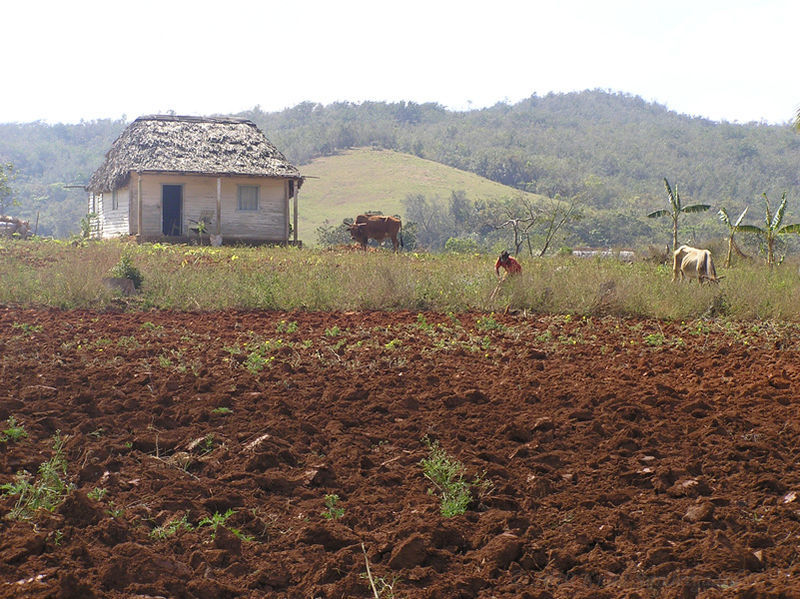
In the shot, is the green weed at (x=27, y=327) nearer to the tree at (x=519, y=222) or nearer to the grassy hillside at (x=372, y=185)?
the tree at (x=519, y=222)

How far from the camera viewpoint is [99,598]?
349 cm

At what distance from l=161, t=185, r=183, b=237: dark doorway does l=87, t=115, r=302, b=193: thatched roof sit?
1.41m

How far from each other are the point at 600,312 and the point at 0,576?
978cm

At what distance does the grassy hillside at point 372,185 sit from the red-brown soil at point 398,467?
144ft

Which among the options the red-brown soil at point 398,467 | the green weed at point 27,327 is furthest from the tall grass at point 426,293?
the red-brown soil at point 398,467

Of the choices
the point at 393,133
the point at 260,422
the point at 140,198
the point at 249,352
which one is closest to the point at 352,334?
the point at 249,352

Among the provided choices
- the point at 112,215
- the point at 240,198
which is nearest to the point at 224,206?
the point at 240,198

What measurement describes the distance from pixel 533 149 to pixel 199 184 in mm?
79144

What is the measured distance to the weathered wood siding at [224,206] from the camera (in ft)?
93.7

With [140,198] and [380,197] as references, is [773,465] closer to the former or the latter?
[140,198]

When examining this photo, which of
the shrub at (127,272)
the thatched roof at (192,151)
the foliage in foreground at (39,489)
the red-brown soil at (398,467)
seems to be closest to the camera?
the red-brown soil at (398,467)

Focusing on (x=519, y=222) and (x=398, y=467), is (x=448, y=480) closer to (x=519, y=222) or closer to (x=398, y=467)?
(x=398, y=467)

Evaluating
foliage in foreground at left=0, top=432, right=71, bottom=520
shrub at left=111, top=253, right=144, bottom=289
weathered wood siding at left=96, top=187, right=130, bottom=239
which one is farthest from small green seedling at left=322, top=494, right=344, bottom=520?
weathered wood siding at left=96, top=187, right=130, bottom=239

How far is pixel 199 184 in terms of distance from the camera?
2895 cm
